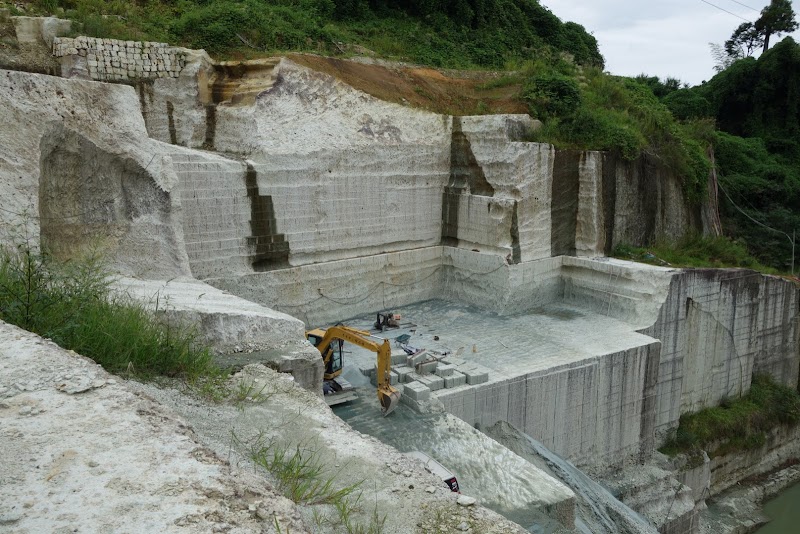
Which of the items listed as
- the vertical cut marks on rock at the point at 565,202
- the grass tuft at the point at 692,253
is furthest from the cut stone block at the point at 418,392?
the grass tuft at the point at 692,253

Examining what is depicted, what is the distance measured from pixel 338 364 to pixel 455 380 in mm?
1555

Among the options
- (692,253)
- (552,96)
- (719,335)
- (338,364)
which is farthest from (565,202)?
(338,364)

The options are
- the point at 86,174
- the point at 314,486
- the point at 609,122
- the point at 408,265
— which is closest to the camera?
the point at 314,486

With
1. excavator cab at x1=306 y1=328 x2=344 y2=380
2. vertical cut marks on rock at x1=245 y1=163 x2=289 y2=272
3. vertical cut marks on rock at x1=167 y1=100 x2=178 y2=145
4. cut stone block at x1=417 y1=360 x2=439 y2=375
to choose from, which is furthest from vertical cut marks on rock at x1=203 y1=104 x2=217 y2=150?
cut stone block at x1=417 y1=360 x2=439 y2=375

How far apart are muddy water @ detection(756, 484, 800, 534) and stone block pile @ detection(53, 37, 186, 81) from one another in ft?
40.5

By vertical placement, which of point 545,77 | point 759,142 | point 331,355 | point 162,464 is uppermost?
point 545,77

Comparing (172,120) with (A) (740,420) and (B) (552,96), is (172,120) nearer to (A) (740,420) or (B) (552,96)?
(B) (552,96)

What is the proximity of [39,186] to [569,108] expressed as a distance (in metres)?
9.80

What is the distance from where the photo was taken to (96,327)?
4.25m

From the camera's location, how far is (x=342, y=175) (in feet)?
36.6

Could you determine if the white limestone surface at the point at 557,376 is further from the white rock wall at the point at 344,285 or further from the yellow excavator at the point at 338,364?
the yellow excavator at the point at 338,364

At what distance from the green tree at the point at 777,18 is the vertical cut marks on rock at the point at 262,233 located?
1098 inches

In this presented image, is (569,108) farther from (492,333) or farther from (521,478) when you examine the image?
(521,478)

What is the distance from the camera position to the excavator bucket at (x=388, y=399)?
7879 mm
